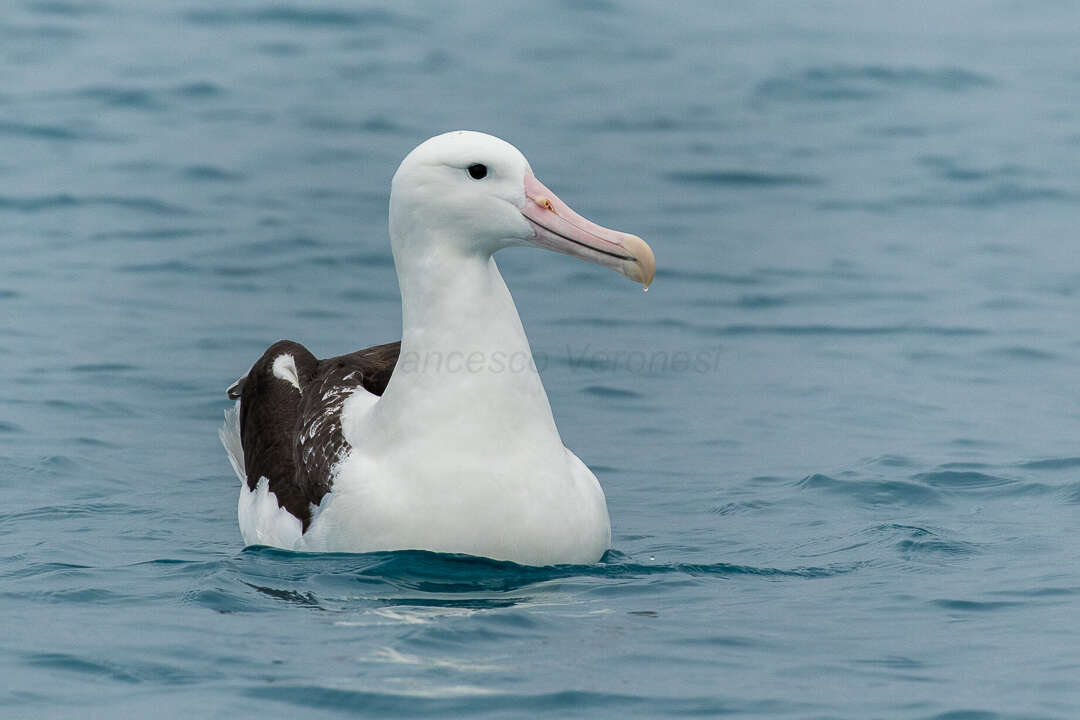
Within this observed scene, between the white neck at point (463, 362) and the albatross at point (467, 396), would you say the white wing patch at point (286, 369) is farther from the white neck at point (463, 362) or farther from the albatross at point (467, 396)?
the white neck at point (463, 362)

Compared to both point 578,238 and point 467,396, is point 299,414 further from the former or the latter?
point 578,238

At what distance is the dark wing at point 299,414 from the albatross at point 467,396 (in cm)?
24

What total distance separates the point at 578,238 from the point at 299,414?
80.9 inches

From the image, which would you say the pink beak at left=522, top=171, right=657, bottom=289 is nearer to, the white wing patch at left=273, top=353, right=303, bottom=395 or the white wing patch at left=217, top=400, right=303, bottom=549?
the white wing patch at left=217, top=400, right=303, bottom=549

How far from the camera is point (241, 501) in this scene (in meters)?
9.46

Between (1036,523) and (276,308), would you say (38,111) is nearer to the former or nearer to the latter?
(276,308)

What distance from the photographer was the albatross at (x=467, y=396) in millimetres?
7922

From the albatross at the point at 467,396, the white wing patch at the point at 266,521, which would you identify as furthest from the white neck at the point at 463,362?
the white wing patch at the point at 266,521

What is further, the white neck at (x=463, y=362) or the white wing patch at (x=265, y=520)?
the white wing patch at (x=265, y=520)

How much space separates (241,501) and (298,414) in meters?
0.65

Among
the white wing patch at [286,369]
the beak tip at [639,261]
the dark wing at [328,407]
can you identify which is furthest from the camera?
the white wing patch at [286,369]

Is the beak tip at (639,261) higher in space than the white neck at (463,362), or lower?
higher

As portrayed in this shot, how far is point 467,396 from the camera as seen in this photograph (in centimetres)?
799

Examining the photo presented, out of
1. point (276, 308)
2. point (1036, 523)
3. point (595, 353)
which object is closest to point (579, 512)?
point (1036, 523)
